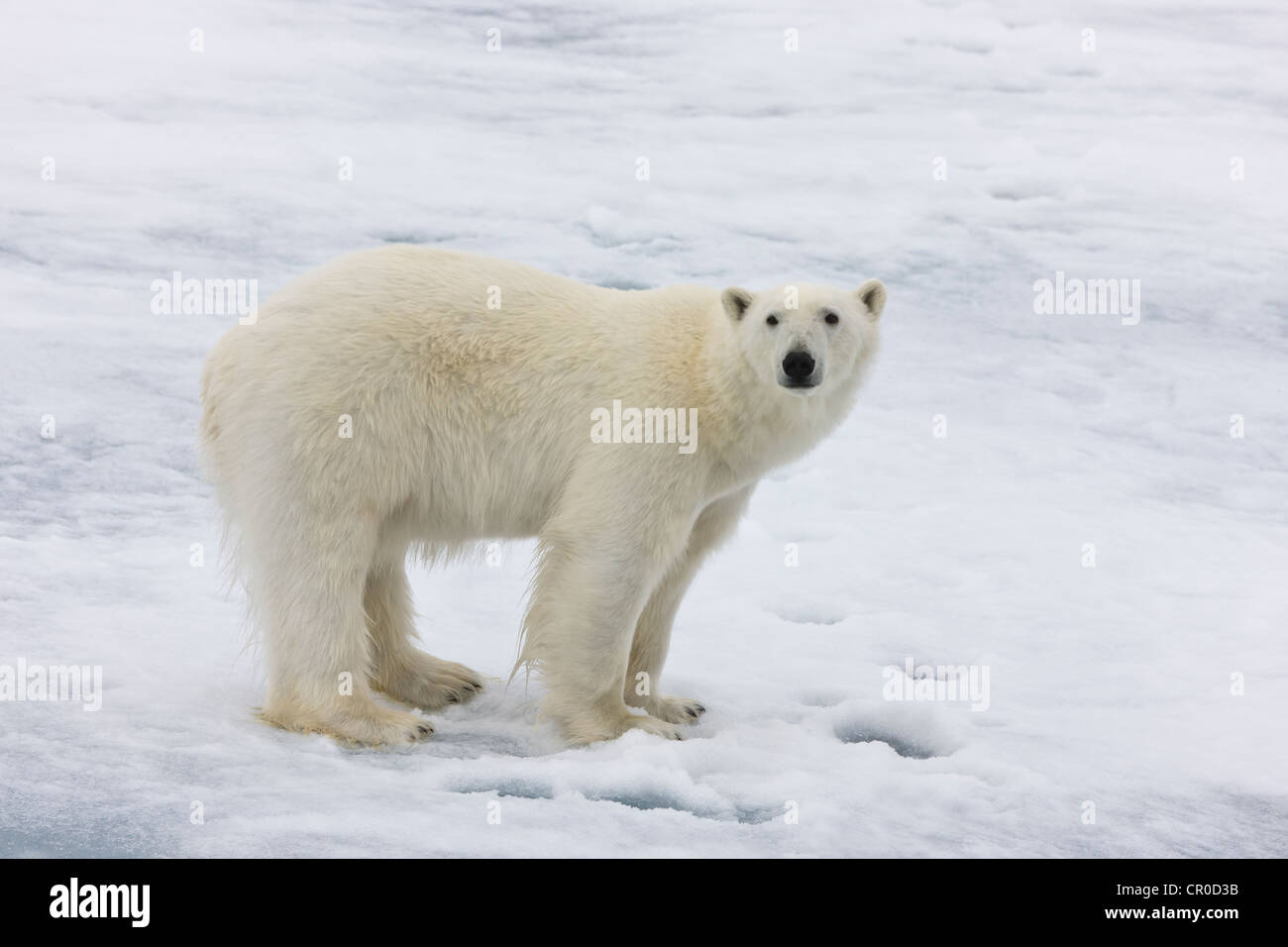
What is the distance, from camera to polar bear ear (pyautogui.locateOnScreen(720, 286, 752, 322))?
4.82 metres

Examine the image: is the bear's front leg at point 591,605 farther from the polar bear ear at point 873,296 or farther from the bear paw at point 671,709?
the polar bear ear at point 873,296

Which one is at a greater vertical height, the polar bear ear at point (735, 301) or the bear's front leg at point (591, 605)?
the polar bear ear at point (735, 301)

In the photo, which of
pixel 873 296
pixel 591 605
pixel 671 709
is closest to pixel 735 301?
pixel 873 296

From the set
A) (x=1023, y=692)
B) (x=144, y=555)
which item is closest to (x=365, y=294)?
(x=144, y=555)

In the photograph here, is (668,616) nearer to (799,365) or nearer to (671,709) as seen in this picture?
(671,709)

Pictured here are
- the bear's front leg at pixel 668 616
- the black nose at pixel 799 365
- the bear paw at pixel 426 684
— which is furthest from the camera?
the bear paw at pixel 426 684

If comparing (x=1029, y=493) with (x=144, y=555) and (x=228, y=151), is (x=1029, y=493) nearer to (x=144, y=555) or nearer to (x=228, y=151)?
(x=144, y=555)

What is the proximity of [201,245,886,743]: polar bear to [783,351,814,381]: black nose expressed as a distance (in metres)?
0.01

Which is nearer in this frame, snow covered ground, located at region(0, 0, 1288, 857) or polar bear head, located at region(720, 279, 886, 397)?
snow covered ground, located at region(0, 0, 1288, 857)

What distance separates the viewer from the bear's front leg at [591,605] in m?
4.81

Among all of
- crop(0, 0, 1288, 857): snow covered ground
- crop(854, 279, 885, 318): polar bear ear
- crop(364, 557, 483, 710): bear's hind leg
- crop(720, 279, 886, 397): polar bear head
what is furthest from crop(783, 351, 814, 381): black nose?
crop(364, 557, 483, 710): bear's hind leg

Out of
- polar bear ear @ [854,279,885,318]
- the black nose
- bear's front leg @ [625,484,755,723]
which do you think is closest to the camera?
the black nose

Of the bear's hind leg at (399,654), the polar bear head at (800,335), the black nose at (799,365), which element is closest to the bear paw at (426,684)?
the bear's hind leg at (399,654)

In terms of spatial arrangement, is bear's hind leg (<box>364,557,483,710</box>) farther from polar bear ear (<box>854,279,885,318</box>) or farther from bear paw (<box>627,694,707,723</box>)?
polar bear ear (<box>854,279,885,318</box>)
